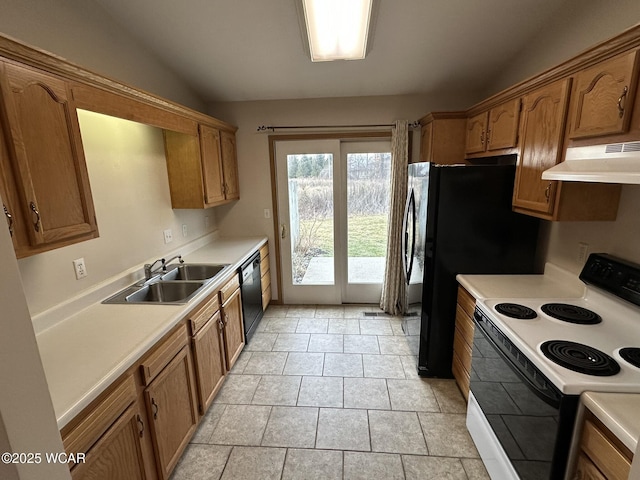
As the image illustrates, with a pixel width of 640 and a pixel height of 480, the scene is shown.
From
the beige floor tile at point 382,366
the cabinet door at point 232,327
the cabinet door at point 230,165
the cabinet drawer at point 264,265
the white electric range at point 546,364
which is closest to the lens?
the white electric range at point 546,364

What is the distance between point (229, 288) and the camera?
8.29ft

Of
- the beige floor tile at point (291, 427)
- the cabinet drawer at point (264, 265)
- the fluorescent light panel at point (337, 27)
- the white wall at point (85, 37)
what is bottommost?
the beige floor tile at point (291, 427)

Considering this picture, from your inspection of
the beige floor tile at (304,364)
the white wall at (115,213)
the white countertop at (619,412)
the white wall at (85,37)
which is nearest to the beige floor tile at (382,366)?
the beige floor tile at (304,364)

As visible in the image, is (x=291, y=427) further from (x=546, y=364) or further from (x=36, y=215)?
(x=36, y=215)

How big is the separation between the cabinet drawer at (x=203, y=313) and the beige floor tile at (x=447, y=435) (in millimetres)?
1637

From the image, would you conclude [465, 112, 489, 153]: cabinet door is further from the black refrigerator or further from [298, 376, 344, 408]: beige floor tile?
[298, 376, 344, 408]: beige floor tile

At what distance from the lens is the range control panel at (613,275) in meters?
1.52

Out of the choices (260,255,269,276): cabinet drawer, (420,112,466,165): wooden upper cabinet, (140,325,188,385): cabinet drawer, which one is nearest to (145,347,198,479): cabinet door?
(140,325,188,385): cabinet drawer

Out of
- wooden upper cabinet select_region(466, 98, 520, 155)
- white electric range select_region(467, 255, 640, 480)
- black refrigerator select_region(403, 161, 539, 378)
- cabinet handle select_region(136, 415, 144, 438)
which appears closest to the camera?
white electric range select_region(467, 255, 640, 480)

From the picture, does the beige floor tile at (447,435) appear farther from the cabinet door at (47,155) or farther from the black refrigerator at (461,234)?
the cabinet door at (47,155)

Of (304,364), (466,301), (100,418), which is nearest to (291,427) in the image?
(304,364)

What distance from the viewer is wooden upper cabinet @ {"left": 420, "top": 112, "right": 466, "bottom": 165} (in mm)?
2906

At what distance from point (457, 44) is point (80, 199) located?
287 centimetres

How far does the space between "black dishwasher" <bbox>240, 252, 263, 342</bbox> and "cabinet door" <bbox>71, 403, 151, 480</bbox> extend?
1.50 metres
